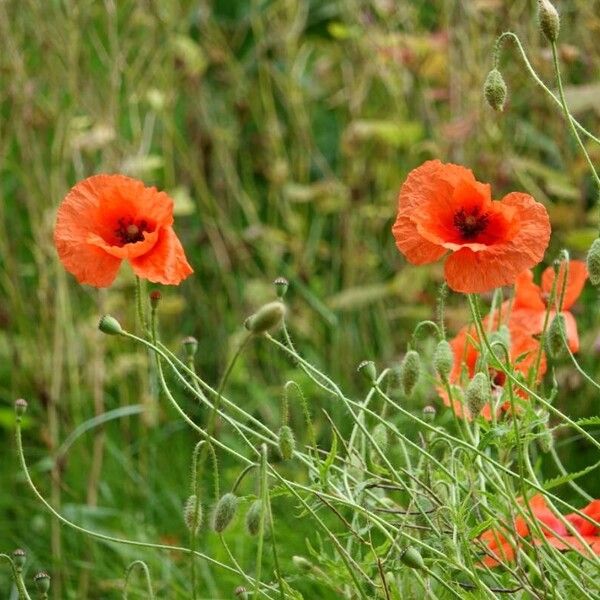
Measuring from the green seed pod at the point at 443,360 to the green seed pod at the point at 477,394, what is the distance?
7cm

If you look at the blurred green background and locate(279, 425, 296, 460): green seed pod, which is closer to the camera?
locate(279, 425, 296, 460): green seed pod

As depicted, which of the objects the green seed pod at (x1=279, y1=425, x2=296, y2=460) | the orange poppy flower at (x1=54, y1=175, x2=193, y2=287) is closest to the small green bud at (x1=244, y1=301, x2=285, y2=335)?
A: the green seed pod at (x1=279, y1=425, x2=296, y2=460)

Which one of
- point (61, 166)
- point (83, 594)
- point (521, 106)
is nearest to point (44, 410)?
point (61, 166)

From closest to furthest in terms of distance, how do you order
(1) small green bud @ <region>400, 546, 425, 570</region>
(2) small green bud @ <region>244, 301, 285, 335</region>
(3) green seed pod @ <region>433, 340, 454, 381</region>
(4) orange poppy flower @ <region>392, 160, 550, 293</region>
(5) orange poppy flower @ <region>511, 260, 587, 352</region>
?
(2) small green bud @ <region>244, 301, 285, 335</region>, (1) small green bud @ <region>400, 546, 425, 570</region>, (4) orange poppy flower @ <region>392, 160, 550, 293</region>, (3) green seed pod @ <region>433, 340, 454, 381</region>, (5) orange poppy flower @ <region>511, 260, 587, 352</region>

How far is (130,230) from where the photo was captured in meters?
1.40

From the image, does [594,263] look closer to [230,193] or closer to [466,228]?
[466,228]

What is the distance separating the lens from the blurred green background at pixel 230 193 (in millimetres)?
2816

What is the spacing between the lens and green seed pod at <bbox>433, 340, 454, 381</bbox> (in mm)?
1388

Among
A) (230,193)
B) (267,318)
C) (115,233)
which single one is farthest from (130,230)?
(230,193)

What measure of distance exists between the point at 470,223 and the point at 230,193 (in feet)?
8.10

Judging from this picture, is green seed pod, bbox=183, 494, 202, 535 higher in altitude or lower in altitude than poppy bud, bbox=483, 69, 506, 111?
lower

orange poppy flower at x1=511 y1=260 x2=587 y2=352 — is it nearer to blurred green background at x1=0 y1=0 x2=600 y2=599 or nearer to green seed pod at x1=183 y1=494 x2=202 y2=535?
green seed pod at x1=183 y1=494 x2=202 y2=535

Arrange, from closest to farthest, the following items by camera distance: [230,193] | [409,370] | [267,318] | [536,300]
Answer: [267,318], [409,370], [536,300], [230,193]

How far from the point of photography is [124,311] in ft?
11.1
